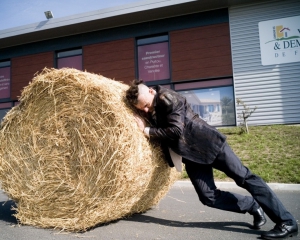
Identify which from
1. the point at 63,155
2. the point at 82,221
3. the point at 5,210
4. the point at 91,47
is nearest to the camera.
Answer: the point at 82,221

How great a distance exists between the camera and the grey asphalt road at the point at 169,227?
9.41ft

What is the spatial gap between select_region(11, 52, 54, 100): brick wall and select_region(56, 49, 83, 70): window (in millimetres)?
432

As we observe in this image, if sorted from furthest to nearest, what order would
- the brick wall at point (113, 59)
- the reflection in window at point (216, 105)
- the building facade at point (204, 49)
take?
the brick wall at point (113, 59) → the reflection in window at point (216, 105) → the building facade at point (204, 49)

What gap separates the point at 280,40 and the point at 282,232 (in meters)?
9.99

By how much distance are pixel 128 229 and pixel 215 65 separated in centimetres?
961

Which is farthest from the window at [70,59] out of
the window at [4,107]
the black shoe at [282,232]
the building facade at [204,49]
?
the black shoe at [282,232]

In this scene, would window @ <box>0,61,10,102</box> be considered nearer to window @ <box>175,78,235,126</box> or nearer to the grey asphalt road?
window @ <box>175,78,235,126</box>

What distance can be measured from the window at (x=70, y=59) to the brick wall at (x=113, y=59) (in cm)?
49

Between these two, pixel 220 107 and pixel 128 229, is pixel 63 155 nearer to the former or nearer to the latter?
pixel 128 229

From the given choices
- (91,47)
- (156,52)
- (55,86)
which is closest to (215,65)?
(156,52)

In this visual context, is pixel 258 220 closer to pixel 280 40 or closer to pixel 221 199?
pixel 221 199

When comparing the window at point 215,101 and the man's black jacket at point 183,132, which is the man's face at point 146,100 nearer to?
the man's black jacket at point 183,132

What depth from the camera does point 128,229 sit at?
10.2 feet

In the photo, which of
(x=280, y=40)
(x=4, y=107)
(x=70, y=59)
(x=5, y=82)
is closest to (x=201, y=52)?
(x=280, y=40)
